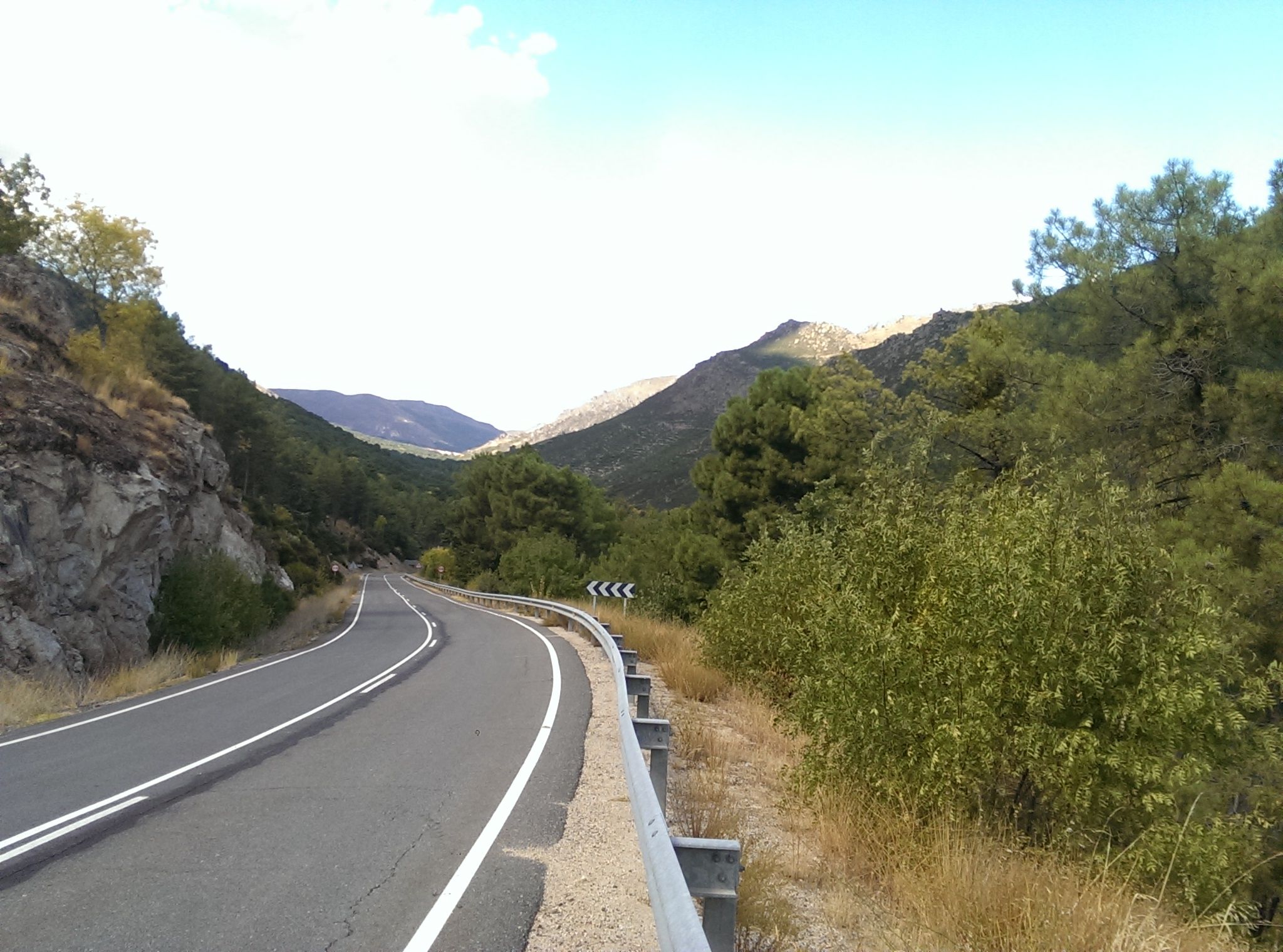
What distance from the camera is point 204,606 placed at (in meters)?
24.7

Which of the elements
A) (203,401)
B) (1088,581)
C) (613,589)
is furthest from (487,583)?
(1088,581)

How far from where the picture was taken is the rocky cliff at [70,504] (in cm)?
1794

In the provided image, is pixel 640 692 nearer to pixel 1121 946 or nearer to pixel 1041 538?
pixel 1041 538

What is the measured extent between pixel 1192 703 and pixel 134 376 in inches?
1210

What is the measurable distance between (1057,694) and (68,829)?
7020 millimetres

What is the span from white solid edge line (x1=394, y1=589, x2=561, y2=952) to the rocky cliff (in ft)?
41.1

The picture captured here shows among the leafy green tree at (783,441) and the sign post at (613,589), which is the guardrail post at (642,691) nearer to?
the sign post at (613,589)

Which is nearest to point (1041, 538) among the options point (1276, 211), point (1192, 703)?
point (1192, 703)

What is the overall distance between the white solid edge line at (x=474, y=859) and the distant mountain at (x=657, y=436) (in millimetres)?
111420

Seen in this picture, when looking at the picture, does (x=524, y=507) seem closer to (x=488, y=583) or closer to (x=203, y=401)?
(x=488, y=583)

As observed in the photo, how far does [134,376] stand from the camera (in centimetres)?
2877

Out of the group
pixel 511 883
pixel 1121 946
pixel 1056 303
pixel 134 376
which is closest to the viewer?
pixel 1121 946

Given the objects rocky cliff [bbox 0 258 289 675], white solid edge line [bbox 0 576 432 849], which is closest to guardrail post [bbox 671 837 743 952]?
white solid edge line [bbox 0 576 432 849]

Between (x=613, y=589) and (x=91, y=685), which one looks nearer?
(x=91, y=685)
